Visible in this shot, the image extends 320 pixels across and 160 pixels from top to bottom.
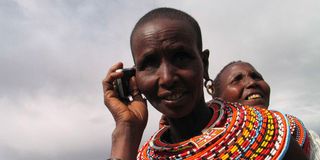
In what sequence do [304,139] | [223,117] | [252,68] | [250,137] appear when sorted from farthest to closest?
[252,68], [304,139], [223,117], [250,137]

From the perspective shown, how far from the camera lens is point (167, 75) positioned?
2270mm

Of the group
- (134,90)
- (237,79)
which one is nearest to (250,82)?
(237,79)

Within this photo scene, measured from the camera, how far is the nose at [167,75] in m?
2.27

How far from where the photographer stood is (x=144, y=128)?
257 cm

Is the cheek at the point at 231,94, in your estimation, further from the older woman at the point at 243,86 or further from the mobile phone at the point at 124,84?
the mobile phone at the point at 124,84

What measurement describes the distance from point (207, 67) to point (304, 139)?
1.48 meters

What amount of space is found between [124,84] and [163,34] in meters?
0.70

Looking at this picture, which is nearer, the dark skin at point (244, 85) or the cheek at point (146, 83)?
the cheek at point (146, 83)

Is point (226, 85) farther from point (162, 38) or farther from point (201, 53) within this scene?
point (162, 38)

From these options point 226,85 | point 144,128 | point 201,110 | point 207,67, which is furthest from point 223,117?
point 226,85

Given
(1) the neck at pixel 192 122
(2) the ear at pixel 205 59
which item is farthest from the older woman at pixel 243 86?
(1) the neck at pixel 192 122

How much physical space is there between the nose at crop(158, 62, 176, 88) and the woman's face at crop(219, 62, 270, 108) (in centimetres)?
286

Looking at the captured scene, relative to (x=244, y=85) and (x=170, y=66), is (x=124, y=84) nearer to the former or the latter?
(x=170, y=66)

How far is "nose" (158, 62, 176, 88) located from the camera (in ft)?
7.43
